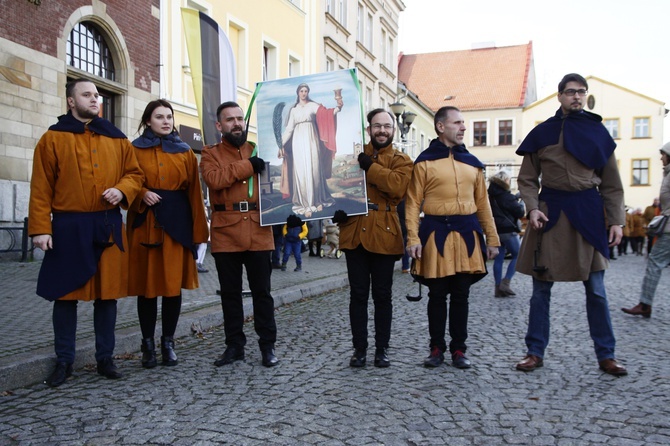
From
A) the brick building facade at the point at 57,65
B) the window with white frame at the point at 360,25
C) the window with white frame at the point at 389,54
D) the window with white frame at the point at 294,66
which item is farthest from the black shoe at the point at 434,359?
the window with white frame at the point at 389,54

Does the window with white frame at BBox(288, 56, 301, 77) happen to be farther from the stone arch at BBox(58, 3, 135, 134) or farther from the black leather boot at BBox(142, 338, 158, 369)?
the black leather boot at BBox(142, 338, 158, 369)

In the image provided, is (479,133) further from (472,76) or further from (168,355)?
(168,355)

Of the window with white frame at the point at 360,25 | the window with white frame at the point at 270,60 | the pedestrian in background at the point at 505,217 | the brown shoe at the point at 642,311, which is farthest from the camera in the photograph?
the window with white frame at the point at 360,25

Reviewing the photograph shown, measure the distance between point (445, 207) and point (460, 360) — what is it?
3.79ft

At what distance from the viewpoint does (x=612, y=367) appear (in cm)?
459

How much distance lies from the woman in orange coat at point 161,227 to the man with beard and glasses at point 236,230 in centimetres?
20

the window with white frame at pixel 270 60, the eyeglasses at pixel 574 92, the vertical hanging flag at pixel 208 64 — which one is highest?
the window with white frame at pixel 270 60

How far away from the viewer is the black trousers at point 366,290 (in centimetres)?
498

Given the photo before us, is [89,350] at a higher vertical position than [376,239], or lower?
lower

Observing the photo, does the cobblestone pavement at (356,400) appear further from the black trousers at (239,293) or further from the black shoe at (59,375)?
the black trousers at (239,293)

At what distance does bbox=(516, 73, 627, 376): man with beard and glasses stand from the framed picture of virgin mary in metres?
1.39

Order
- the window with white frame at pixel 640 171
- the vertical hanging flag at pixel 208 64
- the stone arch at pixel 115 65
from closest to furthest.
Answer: the vertical hanging flag at pixel 208 64
the stone arch at pixel 115 65
the window with white frame at pixel 640 171

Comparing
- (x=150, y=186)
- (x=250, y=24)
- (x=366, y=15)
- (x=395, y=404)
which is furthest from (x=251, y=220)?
(x=366, y=15)

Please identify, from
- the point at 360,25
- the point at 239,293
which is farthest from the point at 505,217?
the point at 360,25
